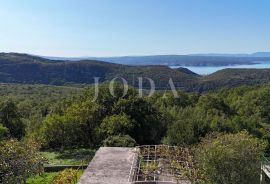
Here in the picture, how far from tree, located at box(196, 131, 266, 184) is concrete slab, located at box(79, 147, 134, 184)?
483 centimetres

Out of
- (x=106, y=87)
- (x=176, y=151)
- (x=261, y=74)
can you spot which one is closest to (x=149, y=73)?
(x=261, y=74)

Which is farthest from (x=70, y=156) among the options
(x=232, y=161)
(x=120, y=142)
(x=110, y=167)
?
(x=232, y=161)

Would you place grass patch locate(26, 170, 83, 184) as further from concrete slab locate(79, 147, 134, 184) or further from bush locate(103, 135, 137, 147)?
bush locate(103, 135, 137, 147)

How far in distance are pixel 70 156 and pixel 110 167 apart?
1397 cm

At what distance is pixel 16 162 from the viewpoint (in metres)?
17.9

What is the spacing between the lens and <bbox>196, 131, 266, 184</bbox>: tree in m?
17.4

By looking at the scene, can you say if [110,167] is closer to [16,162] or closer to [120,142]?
[16,162]

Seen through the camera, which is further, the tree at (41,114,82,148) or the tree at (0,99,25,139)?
the tree at (0,99,25,139)

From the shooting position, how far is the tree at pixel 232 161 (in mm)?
17406

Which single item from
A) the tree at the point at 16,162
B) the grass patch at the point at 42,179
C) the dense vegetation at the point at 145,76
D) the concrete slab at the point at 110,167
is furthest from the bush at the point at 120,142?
the dense vegetation at the point at 145,76

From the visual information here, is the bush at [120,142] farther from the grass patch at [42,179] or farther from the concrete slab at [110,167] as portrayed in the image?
the concrete slab at [110,167]

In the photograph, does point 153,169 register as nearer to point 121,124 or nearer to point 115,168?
point 115,168

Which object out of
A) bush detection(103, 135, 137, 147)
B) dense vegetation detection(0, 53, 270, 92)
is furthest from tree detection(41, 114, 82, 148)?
dense vegetation detection(0, 53, 270, 92)

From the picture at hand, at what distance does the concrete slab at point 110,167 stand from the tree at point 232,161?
15.8 ft
